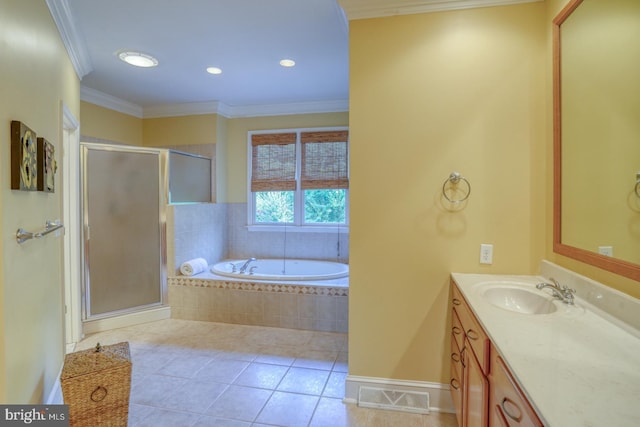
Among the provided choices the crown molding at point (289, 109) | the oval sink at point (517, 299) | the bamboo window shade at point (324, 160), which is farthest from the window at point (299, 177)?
the oval sink at point (517, 299)

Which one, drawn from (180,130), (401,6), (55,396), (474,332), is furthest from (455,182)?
(180,130)

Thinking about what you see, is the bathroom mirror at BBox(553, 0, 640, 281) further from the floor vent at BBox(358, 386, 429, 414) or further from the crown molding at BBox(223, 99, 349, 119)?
the crown molding at BBox(223, 99, 349, 119)

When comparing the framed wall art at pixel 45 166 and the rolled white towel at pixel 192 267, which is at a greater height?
the framed wall art at pixel 45 166

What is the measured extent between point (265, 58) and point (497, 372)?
2883 millimetres

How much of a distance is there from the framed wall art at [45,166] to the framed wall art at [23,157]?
95 mm

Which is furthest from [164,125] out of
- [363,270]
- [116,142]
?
[363,270]

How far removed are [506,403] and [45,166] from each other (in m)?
2.32

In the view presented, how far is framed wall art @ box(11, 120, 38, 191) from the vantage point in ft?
4.48

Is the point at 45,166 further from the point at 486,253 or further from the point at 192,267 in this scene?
the point at 486,253

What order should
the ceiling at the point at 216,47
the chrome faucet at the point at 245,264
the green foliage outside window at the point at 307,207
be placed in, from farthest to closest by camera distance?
1. the green foliage outside window at the point at 307,207
2. the chrome faucet at the point at 245,264
3. the ceiling at the point at 216,47

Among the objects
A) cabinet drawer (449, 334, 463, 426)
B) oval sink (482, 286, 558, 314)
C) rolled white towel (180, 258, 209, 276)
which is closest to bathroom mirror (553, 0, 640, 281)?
oval sink (482, 286, 558, 314)

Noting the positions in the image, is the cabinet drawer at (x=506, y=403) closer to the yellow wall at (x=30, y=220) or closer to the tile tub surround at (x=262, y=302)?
the yellow wall at (x=30, y=220)

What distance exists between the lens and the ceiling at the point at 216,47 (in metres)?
2.13

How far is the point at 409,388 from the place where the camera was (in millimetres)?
2062
